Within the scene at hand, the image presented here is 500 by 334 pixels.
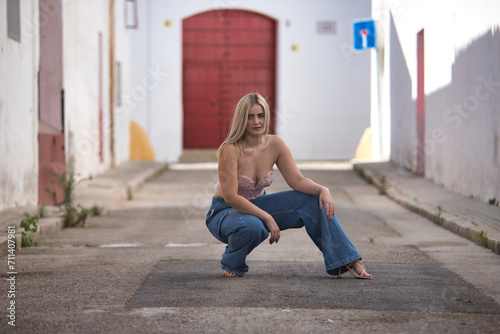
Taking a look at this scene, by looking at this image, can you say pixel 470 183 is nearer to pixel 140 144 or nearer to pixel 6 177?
pixel 6 177

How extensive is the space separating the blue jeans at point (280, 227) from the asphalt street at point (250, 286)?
0.49 ft

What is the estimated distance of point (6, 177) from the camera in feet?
32.2

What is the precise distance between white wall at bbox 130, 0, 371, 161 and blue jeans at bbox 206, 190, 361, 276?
723 inches

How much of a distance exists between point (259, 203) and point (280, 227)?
23 centimetres

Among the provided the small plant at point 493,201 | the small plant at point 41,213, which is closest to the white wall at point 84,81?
the small plant at point 41,213

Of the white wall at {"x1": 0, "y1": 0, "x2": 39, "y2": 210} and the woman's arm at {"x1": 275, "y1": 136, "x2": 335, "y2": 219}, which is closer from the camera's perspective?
the woman's arm at {"x1": 275, "y1": 136, "x2": 335, "y2": 219}

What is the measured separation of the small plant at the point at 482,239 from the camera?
748cm

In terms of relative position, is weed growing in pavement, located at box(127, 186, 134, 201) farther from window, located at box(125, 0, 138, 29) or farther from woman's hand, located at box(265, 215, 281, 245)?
window, located at box(125, 0, 138, 29)

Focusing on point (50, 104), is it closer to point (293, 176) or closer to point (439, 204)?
point (439, 204)

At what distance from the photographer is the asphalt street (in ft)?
13.9

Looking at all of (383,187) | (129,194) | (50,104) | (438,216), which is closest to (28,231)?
(438,216)

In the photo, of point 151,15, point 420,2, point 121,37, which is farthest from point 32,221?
point 151,15

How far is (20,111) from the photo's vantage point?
1052cm

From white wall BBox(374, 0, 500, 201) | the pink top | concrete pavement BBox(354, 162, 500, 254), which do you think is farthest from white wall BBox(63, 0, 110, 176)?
the pink top
